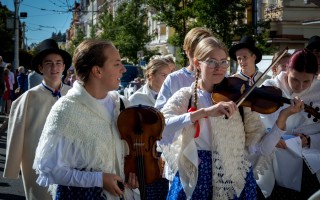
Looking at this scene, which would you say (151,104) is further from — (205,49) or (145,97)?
(205,49)

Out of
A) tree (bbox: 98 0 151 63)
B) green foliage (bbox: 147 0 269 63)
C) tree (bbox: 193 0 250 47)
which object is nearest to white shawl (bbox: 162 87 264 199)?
green foliage (bbox: 147 0 269 63)

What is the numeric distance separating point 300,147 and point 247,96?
103cm

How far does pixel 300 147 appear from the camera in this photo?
4.06 metres

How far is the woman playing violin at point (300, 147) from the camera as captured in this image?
4.04 meters

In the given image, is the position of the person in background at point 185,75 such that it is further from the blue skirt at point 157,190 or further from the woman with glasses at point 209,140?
the woman with glasses at point 209,140

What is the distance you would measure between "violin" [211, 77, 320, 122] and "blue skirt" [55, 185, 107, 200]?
0.89m

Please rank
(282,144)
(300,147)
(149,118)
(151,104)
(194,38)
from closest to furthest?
1. (149,118)
2. (282,144)
3. (300,147)
4. (194,38)
5. (151,104)

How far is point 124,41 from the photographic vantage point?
38281 millimetres

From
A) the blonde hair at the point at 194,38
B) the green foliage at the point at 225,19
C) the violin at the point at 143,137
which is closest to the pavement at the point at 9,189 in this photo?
the blonde hair at the point at 194,38

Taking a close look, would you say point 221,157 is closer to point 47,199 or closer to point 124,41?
point 47,199

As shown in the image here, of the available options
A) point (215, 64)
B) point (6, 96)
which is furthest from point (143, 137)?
point (6, 96)

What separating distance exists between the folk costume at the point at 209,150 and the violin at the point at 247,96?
0.09 m

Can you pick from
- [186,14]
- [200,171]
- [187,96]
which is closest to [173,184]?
[200,171]

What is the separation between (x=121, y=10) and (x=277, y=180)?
38.0m
